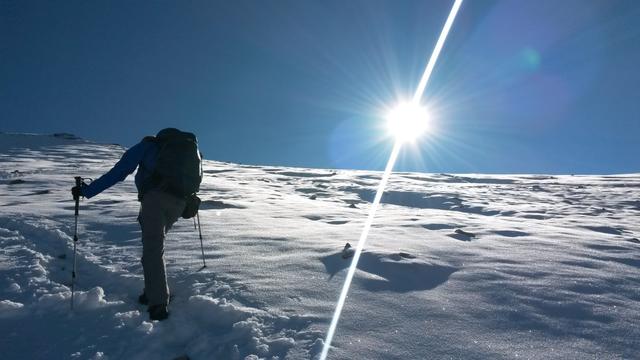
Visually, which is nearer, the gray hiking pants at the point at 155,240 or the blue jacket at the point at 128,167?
the gray hiking pants at the point at 155,240

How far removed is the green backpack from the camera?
4.89 metres

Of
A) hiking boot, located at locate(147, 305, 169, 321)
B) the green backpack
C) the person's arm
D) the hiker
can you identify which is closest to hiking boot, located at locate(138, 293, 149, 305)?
the hiker

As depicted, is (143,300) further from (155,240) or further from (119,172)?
(119,172)

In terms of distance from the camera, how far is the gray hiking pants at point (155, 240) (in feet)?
15.0

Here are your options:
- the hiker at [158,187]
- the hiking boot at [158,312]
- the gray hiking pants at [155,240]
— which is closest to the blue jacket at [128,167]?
the hiker at [158,187]

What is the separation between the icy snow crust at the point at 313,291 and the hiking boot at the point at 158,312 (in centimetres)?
9

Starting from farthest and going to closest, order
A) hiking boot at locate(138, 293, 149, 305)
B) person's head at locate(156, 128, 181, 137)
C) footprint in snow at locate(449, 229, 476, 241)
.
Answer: footprint in snow at locate(449, 229, 476, 241), person's head at locate(156, 128, 181, 137), hiking boot at locate(138, 293, 149, 305)

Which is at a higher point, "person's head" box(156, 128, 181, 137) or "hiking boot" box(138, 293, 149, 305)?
"person's head" box(156, 128, 181, 137)

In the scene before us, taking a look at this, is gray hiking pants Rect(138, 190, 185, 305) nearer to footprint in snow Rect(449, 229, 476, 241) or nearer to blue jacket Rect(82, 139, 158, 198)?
blue jacket Rect(82, 139, 158, 198)

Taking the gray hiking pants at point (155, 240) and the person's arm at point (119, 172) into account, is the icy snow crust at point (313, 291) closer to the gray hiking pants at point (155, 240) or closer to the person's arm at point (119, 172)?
the gray hiking pants at point (155, 240)

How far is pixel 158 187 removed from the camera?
4855mm

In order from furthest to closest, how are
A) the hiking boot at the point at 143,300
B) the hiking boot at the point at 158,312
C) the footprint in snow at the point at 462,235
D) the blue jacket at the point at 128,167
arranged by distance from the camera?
the footprint in snow at the point at 462,235 → the blue jacket at the point at 128,167 → the hiking boot at the point at 143,300 → the hiking boot at the point at 158,312

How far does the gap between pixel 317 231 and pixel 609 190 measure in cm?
1997

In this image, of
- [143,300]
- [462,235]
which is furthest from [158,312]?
[462,235]
